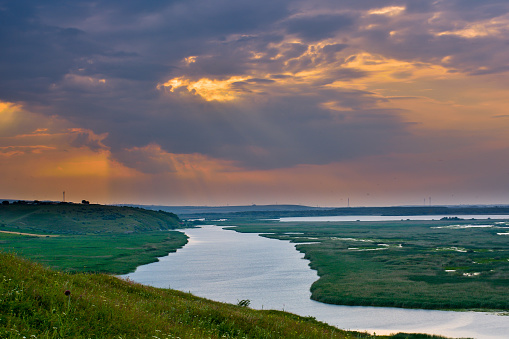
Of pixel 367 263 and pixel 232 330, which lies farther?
pixel 367 263

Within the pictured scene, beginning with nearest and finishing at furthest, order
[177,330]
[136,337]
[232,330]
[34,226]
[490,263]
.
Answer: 1. [136,337]
2. [177,330]
3. [232,330]
4. [490,263]
5. [34,226]

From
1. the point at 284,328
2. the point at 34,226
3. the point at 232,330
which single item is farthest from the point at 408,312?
the point at 34,226

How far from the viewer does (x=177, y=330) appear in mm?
16906

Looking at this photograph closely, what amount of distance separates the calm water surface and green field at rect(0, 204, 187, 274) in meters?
6.40

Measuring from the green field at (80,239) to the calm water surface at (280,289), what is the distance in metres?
6.40

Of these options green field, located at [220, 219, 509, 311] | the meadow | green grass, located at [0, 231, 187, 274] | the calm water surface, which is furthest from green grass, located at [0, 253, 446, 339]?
green grass, located at [0, 231, 187, 274]

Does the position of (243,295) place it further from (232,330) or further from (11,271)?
(11,271)

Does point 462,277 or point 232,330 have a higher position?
point 232,330

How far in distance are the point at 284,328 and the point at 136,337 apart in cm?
948

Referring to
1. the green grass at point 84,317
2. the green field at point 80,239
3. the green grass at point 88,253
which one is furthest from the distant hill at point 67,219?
the green grass at point 84,317

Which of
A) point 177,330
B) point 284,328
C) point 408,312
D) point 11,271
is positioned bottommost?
point 408,312

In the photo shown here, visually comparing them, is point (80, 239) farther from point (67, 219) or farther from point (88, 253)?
point (67, 219)

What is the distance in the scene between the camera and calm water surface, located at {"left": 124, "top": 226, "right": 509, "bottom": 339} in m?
38.6

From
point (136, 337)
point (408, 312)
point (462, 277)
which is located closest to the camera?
point (136, 337)
